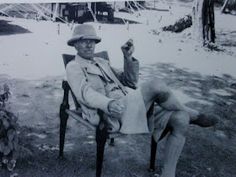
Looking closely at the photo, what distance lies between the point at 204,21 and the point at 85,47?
159 centimetres

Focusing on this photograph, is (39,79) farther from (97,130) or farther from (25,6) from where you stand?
(97,130)

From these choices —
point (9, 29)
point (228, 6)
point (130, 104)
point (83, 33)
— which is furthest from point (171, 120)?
point (228, 6)

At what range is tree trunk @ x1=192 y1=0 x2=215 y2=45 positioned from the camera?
3756mm

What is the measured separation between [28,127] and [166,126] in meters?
1.11

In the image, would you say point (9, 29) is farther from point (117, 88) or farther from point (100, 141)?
point (100, 141)

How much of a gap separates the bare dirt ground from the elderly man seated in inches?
13.7

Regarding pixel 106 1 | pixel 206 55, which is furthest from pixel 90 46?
pixel 206 55

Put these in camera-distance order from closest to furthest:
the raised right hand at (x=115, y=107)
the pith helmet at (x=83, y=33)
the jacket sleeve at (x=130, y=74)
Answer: the raised right hand at (x=115, y=107), the pith helmet at (x=83, y=33), the jacket sleeve at (x=130, y=74)

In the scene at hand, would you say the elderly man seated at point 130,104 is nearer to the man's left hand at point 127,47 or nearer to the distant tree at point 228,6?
the man's left hand at point 127,47

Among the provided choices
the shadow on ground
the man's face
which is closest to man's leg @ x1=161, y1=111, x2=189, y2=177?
the man's face

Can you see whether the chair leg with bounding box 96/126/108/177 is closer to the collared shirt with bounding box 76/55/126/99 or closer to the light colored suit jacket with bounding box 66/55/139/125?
the light colored suit jacket with bounding box 66/55/139/125

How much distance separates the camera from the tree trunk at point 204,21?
376 cm

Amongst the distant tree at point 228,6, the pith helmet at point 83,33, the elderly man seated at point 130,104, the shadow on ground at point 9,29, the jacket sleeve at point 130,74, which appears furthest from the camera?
the distant tree at point 228,6

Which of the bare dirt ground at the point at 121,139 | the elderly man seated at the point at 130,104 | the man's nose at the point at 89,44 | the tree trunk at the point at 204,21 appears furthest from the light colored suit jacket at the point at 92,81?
the tree trunk at the point at 204,21
